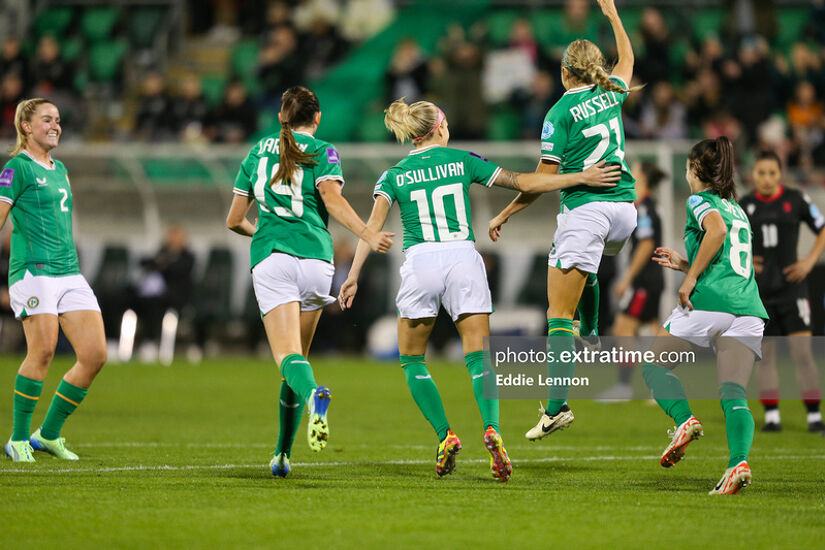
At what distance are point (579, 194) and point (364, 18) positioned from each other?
1763 cm

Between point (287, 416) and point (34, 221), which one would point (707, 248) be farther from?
point (34, 221)

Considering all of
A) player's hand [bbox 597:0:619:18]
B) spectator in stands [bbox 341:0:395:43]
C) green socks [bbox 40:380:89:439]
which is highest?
spectator in stands [bbox 341:0:395:43]

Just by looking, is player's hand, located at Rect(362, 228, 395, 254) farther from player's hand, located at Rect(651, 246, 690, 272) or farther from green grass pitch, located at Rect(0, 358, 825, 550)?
player's hand, located at Rect(651, 246, 690, 272)

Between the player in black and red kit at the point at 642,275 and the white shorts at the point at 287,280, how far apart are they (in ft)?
17.3

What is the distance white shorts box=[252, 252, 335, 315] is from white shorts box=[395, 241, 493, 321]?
1.72 ft

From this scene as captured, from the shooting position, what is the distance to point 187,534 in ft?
16.7

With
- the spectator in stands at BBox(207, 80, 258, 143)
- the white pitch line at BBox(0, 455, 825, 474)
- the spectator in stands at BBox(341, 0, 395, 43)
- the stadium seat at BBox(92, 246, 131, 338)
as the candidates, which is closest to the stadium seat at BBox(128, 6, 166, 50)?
the spectator in stands at BBox(341, 0, 395, 43)

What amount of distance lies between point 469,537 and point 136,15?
876 inches

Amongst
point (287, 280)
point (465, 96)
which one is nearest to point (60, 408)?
point (287, 280)

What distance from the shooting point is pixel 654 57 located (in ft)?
63.6

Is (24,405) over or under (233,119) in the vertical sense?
under

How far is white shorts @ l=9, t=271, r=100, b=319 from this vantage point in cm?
780

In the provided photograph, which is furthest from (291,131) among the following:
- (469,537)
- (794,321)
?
(794,321)

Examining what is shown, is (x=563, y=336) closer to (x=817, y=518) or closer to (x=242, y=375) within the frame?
(x=817, y=518)
